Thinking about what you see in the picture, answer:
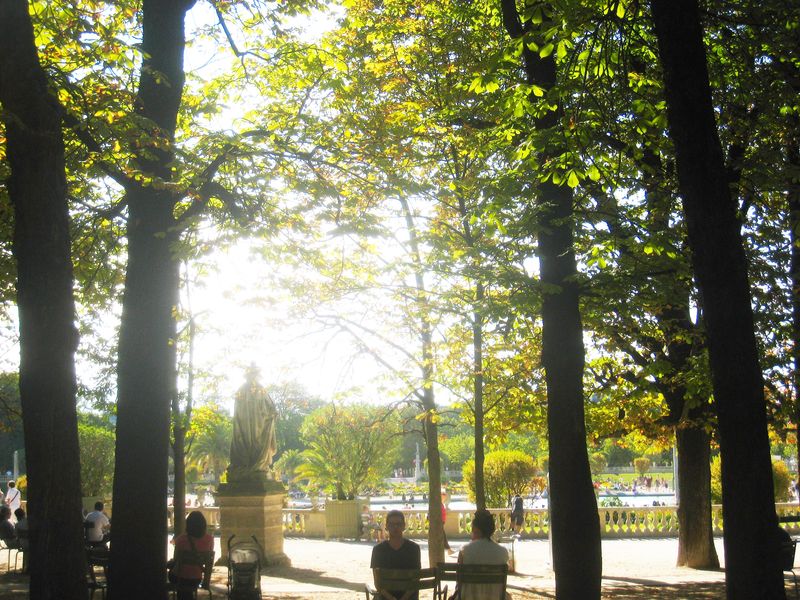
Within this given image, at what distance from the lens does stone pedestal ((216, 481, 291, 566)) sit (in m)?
19.7

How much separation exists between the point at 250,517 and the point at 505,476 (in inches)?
547

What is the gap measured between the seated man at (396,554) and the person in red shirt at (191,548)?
274cm

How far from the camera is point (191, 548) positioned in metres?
10.7

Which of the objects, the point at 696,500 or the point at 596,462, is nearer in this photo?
the point at 696,500

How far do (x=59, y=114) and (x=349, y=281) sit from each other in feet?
31.2

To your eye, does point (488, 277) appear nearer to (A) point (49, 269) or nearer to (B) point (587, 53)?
(B) point (587, 53)

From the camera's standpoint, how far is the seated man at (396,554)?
8773 mm

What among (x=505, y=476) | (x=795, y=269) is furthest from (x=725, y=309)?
(x=505, y=476)

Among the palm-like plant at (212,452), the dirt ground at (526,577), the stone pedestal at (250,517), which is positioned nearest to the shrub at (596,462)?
the palm-like plant at (212,452)

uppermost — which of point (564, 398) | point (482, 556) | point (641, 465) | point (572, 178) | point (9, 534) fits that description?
point (572, 178)

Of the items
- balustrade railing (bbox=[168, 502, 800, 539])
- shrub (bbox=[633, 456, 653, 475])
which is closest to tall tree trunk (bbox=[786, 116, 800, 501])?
balustrade railing (bbox=[168, 502, 800, 539])

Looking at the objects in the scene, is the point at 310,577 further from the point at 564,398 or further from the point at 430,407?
the point at 564,398

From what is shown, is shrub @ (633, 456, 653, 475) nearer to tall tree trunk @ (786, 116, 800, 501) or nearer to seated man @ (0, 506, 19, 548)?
tall tree trunk @ (786, 116, 800, 501)

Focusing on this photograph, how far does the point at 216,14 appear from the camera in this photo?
1323 centimetres
